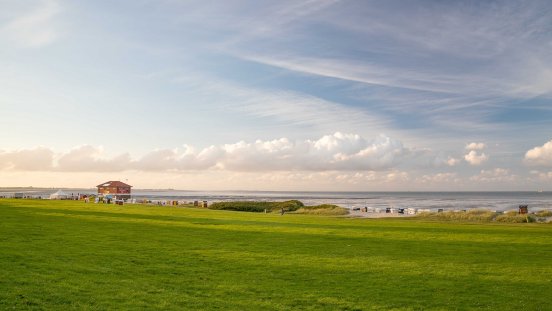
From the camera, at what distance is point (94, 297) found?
41.9 ft

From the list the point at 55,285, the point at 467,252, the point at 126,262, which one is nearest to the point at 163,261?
the point at 126,262

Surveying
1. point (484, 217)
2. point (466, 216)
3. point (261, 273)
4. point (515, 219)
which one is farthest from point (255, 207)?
point (261, 273)

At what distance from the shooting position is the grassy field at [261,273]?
1307cm

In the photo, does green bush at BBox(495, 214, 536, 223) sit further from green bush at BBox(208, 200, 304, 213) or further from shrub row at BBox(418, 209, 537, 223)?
green bush at BBox(208, 200, 304, 213)

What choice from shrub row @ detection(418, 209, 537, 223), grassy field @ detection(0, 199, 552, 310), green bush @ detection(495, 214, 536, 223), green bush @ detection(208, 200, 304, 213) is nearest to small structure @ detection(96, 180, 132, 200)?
green bush @ detection(208, 200, 304, 213)

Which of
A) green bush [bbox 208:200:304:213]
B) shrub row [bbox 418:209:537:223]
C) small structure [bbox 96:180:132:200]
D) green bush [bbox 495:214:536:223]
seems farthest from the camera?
small structure [bbox 96:180:132:200]

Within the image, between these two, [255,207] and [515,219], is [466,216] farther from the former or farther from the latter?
[255,207]

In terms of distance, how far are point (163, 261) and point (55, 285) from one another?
5712 mm

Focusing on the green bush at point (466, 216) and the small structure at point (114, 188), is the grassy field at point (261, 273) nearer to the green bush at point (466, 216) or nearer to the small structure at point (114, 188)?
the green bush at point (466, 216)

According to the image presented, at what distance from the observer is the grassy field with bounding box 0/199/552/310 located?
13070 mm

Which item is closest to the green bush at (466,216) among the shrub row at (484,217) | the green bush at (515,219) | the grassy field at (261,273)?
the shrub row at (484,217)

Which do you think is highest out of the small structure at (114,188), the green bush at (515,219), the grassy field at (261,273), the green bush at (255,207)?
the small structure at (114,188)

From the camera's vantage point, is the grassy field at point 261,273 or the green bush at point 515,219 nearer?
the grassy field at point 261,273

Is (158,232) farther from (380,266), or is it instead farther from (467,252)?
(467,252)
